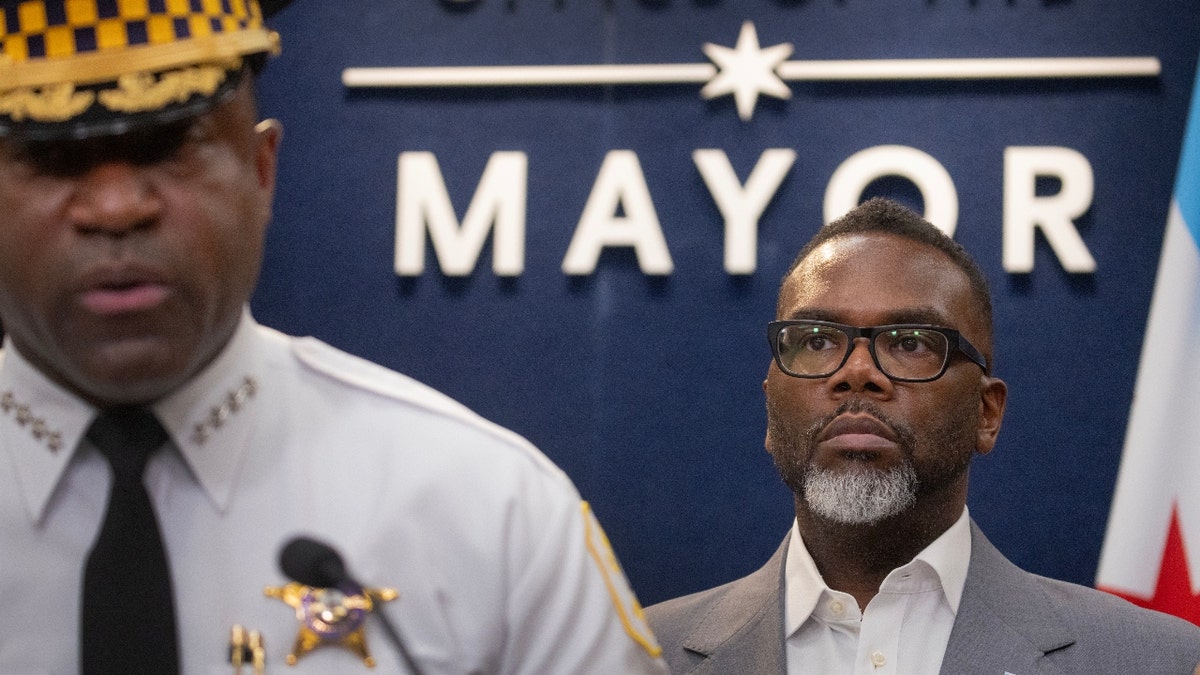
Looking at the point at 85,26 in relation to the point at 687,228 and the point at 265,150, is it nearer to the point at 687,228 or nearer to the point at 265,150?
the point at 265,150

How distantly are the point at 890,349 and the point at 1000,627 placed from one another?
428 millimetres

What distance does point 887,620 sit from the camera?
6.36 ft

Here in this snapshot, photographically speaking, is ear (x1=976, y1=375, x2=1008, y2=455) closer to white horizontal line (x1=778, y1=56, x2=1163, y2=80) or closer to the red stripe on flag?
the red stripe on flag

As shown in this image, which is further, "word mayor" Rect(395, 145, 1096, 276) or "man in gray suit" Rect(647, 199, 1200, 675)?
"word mayor" Rect(395, 145, 1096, 276)

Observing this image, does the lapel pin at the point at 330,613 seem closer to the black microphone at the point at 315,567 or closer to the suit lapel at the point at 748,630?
the black microphone at the point at 315,567

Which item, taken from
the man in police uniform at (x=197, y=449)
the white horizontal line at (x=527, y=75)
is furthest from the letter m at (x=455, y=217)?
the man in police uniform at (x=197, y=449)

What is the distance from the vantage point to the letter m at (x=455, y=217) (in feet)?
10.4

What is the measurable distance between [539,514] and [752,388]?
190cm

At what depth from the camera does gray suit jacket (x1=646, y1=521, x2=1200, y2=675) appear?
6.20ft

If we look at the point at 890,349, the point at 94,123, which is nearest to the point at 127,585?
the point at 94,123

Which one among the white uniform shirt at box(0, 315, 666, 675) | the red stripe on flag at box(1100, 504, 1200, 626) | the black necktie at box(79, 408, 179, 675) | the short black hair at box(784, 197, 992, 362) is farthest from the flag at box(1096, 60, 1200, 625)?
the black necktie at box(79, 408, 179, 675)

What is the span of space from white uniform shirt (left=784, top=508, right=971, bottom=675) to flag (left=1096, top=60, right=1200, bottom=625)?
1047mm

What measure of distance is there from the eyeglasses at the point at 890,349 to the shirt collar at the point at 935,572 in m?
0.24

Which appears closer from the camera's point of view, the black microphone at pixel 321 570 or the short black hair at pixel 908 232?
the black microphone at pixel 321 570
